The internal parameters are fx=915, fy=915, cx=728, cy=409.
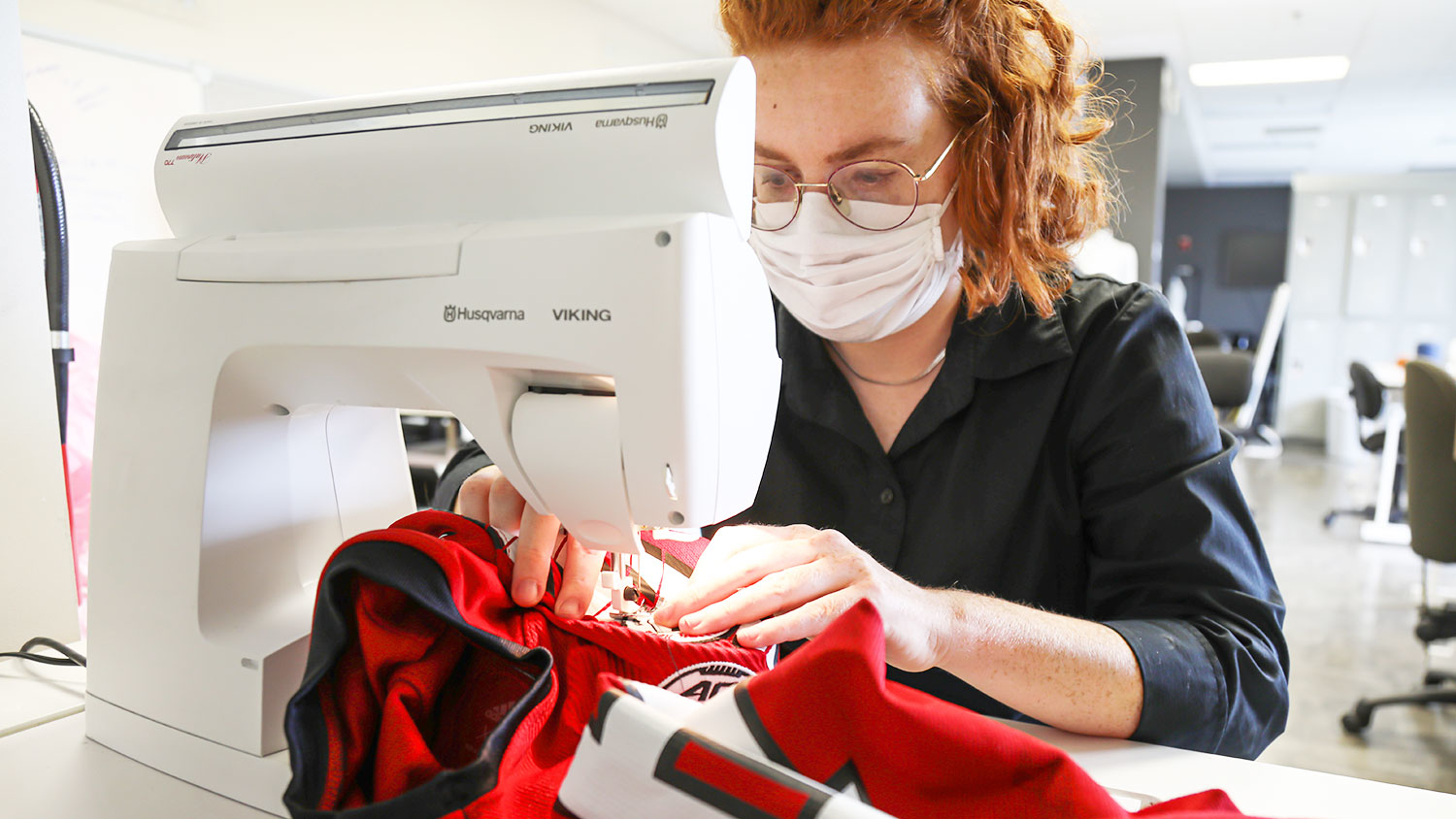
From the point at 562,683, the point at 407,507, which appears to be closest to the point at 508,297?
the point at 562,683

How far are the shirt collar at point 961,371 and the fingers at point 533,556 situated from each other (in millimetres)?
486

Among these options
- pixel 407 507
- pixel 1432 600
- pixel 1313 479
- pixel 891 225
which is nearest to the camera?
pixel 407 507

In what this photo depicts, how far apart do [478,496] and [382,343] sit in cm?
26

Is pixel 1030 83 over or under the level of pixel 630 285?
over

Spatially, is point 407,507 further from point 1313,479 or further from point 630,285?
point 1313,479

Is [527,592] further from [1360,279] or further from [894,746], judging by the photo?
[1360,279]

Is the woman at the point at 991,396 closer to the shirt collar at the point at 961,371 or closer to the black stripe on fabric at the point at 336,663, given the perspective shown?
the shirt collar at the point at 961,371

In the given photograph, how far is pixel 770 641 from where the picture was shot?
2.05 feet

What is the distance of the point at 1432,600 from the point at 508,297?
4604 millimetres

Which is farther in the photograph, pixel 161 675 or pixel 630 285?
pixel 161 675

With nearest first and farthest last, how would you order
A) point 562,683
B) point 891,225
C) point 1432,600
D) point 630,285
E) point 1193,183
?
1. point 630,285
2. point 562,683
3. point 891,225
4. point 1432,600
5. point 1193,183

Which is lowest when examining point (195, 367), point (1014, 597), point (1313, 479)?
point (1313, 479)

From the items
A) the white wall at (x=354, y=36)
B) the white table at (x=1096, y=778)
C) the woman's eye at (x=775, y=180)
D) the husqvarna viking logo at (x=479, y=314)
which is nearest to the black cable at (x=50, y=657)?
the white table at (x=1096, y=778)

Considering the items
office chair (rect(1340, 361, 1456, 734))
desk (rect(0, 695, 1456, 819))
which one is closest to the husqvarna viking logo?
desk (rect(0, 695, 1456, 819))
